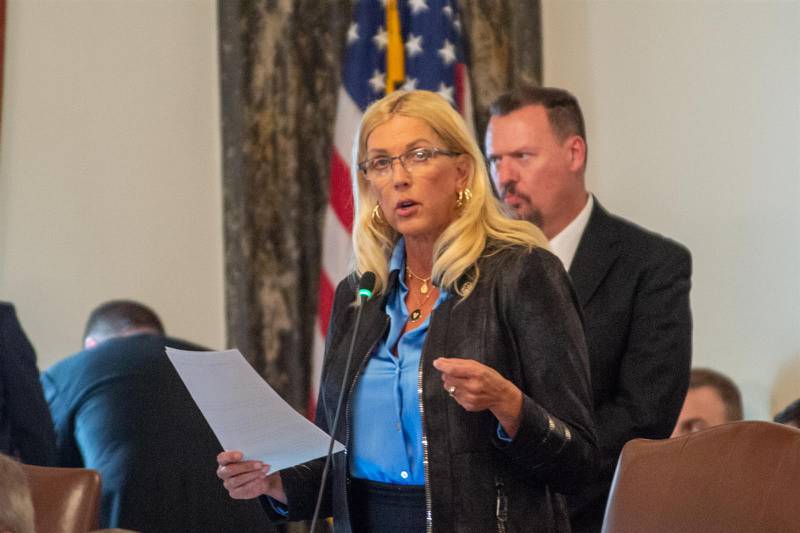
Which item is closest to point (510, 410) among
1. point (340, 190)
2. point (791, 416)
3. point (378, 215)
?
point (378, 215)

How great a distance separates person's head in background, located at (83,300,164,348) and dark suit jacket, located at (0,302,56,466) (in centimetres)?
71

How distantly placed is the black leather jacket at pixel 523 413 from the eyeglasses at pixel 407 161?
21 cm

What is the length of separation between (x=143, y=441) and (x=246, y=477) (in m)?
1.64

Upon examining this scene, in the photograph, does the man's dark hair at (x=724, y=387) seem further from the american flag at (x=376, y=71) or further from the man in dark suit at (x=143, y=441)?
the man in dark suit at (x=143, y=441)

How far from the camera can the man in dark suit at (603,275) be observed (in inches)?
112

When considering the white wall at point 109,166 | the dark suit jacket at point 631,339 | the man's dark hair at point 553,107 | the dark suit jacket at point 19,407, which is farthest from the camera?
the white wall at point 109,166

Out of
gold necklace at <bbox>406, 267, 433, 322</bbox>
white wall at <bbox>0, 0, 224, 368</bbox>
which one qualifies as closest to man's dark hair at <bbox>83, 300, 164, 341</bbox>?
white wall at <bbox>0, 0, 224, 368</bbox>

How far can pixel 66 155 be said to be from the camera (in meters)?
5.01

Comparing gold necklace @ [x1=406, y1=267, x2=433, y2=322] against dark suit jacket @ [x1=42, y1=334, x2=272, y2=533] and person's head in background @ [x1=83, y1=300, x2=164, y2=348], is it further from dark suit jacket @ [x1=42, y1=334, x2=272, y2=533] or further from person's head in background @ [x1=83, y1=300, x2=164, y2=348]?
person's head in background @ [x1=83, y1=300, x2=164, y2=348]

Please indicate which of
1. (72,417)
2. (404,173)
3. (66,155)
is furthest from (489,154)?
(66,155)

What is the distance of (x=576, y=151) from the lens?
10.7 ft

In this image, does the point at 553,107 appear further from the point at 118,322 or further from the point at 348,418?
the point at 118,322

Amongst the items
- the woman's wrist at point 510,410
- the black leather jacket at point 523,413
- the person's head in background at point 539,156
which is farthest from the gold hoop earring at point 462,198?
the person's head in background at point 539,156

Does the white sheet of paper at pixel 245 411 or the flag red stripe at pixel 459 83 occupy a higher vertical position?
the flag red stripe at pixel 459 83
